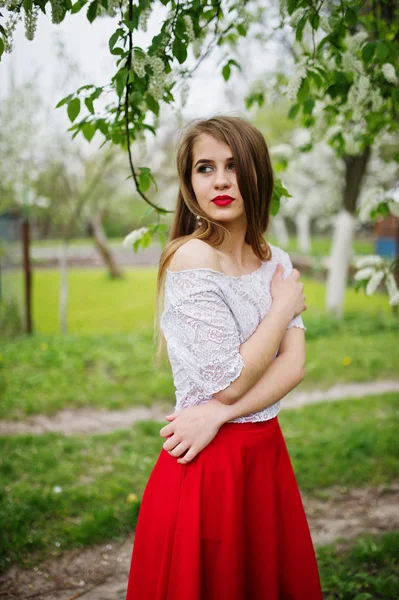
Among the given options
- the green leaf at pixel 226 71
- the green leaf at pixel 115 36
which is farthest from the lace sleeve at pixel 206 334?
the green leaf at pixel 226 71

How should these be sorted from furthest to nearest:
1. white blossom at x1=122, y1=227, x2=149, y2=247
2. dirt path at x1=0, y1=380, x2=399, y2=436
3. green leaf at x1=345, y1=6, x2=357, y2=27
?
1. dirt path at x1=0, y1=380, x2=399, y2=436
2. white blossom at x1=122, y1=227, x2=149, y2=247
3. green leaf at x1=345, y1=6, x2=357, y2=27

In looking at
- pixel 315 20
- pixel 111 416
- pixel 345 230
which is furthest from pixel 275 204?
pixel 345 230

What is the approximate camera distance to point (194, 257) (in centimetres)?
179

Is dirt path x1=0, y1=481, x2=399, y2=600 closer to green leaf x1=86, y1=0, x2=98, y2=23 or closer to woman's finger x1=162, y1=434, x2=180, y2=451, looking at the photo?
woman's finger x1=162, y1=434, x2=180, y2=451

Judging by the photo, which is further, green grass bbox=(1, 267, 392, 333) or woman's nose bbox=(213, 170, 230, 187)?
green grass bbox=(1, 267, 392, 333)

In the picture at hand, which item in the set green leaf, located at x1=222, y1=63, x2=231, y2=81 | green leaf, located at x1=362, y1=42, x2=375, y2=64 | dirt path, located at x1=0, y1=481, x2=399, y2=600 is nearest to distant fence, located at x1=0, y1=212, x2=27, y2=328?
dirt path, located at x1=0, y1=481, x2=399, y2=600

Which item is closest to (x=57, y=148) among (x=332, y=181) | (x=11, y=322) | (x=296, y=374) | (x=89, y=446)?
(x=11, y=322)

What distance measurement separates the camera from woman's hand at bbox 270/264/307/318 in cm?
202

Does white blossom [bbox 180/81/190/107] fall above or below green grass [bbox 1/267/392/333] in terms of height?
above

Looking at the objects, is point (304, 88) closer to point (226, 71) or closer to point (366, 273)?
point (226, 71)

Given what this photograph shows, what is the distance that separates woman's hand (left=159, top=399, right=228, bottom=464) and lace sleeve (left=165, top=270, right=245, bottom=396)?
0.08m

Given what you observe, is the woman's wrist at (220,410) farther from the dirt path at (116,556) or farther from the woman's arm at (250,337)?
Result: the dirt path at (116,556)

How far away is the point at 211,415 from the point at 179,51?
1405 millimetres

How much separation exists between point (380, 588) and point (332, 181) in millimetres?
11822
